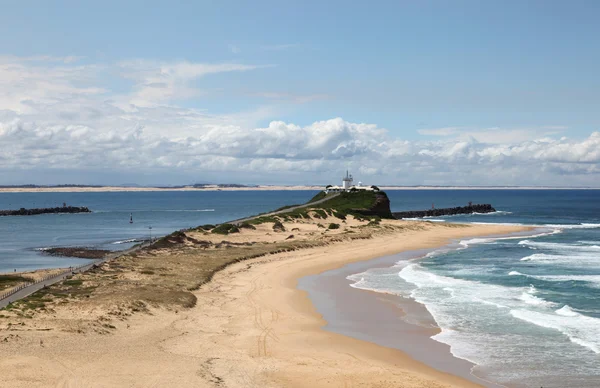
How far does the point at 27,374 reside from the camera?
2019 centimetres

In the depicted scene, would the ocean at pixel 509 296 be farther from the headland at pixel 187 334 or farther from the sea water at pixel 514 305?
the headland at pixel 187 334

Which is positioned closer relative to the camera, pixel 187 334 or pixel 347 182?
pixel 187 334

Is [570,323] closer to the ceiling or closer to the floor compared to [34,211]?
closer to the ceiling

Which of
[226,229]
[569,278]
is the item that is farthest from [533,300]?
[226,229]

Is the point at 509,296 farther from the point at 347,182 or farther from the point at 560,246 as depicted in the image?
the point at 347,182

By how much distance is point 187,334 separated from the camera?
27000mm

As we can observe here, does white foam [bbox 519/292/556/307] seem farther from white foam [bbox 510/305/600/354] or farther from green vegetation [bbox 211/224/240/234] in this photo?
green vegetation [bbox 211/224/240/234]

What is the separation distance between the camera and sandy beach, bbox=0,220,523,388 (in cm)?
2077

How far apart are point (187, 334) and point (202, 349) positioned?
2626 mm

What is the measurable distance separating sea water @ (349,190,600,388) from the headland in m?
2.84

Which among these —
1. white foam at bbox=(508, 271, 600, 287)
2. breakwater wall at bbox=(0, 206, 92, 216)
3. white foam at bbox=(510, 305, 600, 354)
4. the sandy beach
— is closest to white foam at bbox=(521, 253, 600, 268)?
white foam at bbox=(508, 271, 600, 287)

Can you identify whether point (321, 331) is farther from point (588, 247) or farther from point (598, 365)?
point (588, 247)

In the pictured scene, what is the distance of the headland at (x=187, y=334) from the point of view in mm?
21047

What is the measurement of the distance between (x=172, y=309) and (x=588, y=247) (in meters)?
53.3
